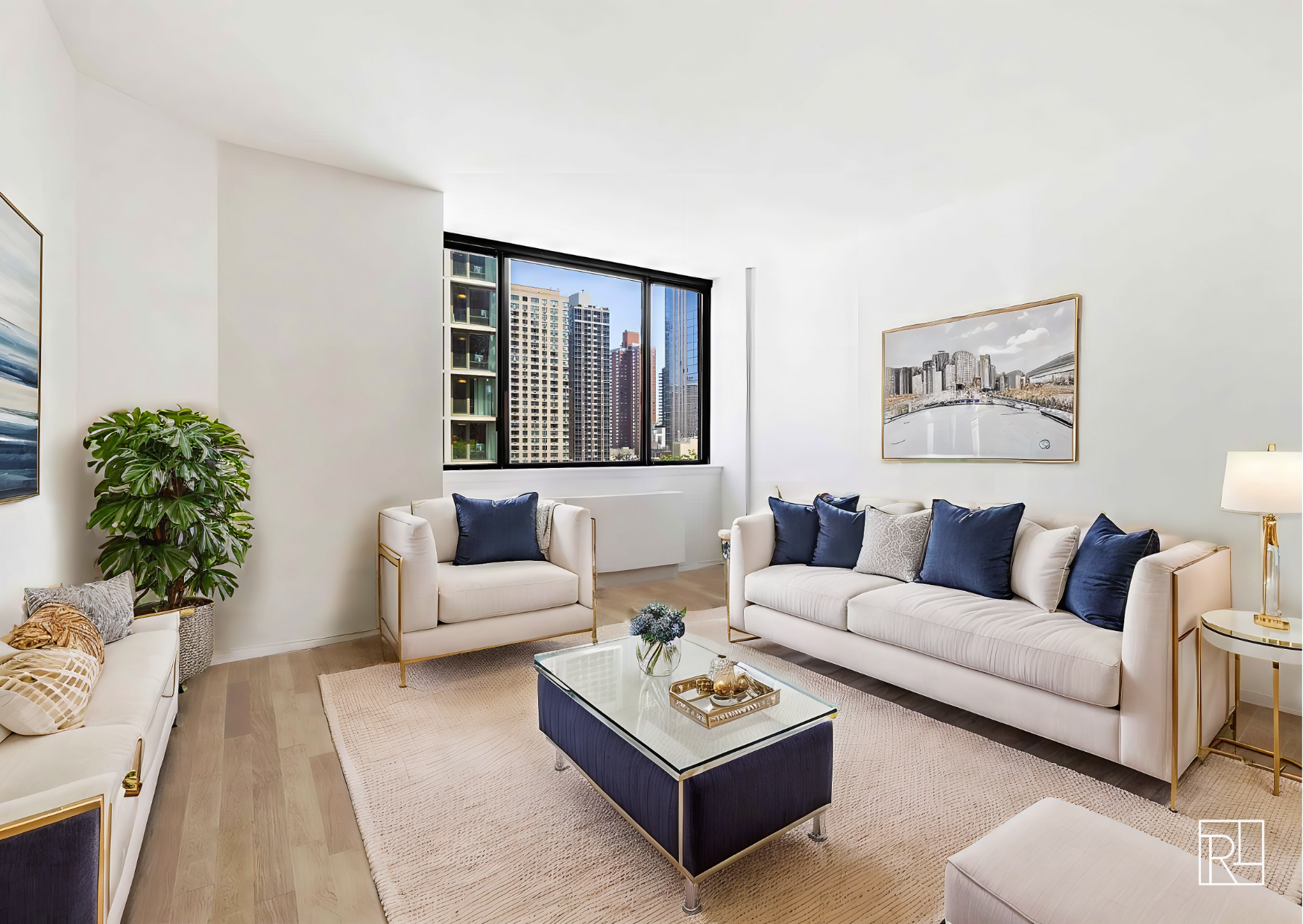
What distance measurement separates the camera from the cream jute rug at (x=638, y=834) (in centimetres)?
166

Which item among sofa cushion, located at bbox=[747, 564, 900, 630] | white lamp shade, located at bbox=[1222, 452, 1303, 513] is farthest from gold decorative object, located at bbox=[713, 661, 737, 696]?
white lamp shade, located at bbox=[1222, 452, 1303, 513]

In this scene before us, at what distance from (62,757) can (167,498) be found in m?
1.78

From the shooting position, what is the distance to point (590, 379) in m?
5.41

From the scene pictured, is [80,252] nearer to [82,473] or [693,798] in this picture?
[82,473]

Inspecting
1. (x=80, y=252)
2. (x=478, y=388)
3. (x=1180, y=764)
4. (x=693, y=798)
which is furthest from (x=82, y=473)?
(x=1180, y=764)

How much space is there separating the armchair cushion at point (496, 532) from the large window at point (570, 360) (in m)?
1.19

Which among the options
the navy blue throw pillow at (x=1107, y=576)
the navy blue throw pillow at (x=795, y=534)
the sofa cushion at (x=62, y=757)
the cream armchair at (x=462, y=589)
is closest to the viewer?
the sofa cushion at (x=62, y=757)

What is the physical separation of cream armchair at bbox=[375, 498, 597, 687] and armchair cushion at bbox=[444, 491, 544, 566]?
67 mm

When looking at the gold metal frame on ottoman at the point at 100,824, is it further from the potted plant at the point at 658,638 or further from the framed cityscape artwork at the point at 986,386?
the framed cityscape artwork at the point at 986,386

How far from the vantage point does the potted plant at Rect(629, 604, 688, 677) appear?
2.22 m

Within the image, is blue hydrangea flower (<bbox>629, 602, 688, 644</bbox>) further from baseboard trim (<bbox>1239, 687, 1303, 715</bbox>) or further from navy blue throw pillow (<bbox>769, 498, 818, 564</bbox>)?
baseboard trim (<bbox>1239, 687, 1303, 715</bbox>)

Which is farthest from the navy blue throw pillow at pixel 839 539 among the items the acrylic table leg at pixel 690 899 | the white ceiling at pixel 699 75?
the acrylic table leg at pixel 690 899

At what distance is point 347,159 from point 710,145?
2.04 m

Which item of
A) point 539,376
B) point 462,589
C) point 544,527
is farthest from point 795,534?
point 539,376
